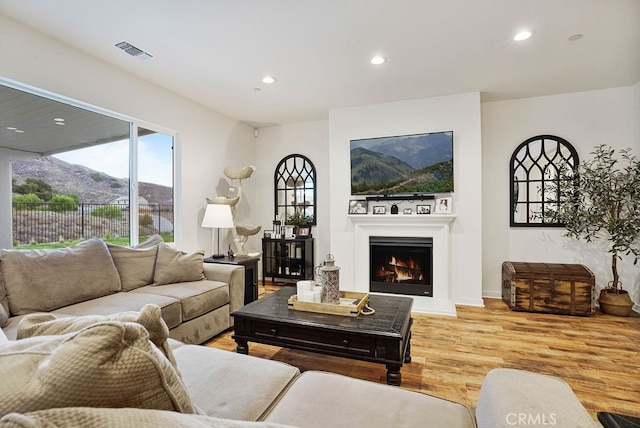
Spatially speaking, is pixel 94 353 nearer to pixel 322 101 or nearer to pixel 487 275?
pixel 322 101

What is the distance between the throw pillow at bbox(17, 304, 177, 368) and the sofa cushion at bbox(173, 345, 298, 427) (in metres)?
0.37

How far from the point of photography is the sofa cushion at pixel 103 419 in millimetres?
396

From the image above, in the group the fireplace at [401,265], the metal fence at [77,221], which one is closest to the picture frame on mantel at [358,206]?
the fireplace at [401,265]

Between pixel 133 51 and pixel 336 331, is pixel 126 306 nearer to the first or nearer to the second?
pixel 336 331

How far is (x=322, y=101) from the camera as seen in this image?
4.24 m

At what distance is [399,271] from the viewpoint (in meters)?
4.28

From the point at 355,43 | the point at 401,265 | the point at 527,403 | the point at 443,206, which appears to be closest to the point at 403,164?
the point at 443,206

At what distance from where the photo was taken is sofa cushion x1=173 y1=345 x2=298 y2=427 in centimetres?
107

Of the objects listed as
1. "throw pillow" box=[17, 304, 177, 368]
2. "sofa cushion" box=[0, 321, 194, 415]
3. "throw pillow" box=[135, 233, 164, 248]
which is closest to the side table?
"throw pillow" box=[135, 233, 164, 248]

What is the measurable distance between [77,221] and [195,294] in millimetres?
1521

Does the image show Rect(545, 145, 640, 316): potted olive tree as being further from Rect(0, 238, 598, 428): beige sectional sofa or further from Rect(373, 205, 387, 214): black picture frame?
Rect(0, 238, 598, 428): beige sectional sofa

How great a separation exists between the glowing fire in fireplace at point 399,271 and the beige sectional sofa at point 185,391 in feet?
10.2

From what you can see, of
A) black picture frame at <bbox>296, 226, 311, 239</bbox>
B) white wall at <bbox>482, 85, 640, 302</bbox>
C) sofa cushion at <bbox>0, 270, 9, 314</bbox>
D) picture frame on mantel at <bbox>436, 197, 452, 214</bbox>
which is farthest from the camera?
black picture frame at <bbox>296, 226, 311, 239</bbox>

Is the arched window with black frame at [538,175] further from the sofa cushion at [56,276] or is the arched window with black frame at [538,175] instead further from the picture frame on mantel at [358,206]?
the sofa cushion at [56,276]
